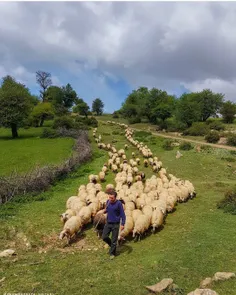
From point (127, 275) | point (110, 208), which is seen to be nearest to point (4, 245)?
point (110, 208)

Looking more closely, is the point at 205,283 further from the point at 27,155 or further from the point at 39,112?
the point at 39,112

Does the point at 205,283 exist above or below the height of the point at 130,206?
below

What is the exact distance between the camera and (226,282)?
847cm

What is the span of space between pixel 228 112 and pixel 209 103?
16.9 ft

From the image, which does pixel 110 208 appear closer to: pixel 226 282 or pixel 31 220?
pixel 226 282

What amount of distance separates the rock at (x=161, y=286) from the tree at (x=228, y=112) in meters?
69.6

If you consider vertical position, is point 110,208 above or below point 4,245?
above

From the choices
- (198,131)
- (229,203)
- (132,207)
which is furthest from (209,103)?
(132,207)

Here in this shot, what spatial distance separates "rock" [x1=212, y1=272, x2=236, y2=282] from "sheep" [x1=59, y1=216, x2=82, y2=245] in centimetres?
564

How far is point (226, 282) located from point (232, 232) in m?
4.33

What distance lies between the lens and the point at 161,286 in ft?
26.9

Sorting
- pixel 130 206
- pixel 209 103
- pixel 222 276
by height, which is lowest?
pixel 222 276

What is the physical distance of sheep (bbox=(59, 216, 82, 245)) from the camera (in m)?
12.0

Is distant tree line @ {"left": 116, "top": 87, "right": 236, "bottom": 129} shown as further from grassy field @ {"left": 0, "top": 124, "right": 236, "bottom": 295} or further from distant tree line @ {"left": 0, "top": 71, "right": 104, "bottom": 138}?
grassy field @ {"left": 0, "top": 124, "right": 236, "bottom": 295}
